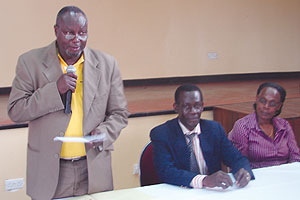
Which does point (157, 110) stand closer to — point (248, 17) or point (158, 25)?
point (158, 25)

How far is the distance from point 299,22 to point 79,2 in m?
4.16

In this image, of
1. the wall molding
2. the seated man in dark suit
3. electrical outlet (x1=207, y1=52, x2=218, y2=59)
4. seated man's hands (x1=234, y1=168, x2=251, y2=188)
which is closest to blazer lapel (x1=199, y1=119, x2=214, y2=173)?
the seated man in dark suit

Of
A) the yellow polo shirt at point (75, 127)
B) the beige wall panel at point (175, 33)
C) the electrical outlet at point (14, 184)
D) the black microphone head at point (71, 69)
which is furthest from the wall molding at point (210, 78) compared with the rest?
the black microphone head at point (71, 69)

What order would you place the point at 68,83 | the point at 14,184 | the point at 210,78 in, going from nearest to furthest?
the point at 68,83 < the point at 14,184 < the point at 210,78

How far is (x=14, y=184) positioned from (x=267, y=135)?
6.57ft

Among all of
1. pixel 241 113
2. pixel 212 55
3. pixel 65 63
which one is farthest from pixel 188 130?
pixel 212 55

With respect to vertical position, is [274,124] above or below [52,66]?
below

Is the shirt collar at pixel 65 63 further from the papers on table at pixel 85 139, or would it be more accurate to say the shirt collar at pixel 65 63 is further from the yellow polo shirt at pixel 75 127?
the papers on table at pixel 85 139

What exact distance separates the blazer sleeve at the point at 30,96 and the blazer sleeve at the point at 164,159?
2.02 feet

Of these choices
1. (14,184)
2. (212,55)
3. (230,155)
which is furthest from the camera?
(212,55)

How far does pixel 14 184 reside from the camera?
295 centimetres

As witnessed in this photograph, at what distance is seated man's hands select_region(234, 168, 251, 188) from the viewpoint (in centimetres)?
170

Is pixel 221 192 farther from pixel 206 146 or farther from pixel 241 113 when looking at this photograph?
pixel 241 113

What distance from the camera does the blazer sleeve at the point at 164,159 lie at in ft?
5.88
